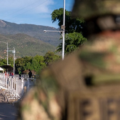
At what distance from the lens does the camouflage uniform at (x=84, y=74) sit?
5.32ft

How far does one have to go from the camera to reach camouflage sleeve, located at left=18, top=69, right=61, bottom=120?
5.45ft

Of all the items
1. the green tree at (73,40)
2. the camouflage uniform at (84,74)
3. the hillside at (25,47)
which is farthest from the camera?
the hillside at (25,47)

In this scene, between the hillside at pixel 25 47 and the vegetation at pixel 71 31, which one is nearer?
the vegetation at pixel 71 31

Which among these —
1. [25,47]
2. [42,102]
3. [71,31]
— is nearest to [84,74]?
[42,102]

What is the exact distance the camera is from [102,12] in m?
1.65

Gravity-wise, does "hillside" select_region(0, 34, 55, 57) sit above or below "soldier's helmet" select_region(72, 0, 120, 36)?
above

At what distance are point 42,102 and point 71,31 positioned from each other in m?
34.3

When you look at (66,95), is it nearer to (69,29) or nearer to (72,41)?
(72,41)

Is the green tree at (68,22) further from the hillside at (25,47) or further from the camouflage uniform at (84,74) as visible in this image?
the hillside at (25,47)

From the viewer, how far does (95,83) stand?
5.31ft

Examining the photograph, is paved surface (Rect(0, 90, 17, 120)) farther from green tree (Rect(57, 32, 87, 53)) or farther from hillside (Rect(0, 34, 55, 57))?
hillside (Rect(0, 34, 55, 57))

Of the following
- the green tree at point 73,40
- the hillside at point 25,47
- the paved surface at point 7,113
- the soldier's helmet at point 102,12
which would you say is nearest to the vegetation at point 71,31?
the green tree at point 73,40

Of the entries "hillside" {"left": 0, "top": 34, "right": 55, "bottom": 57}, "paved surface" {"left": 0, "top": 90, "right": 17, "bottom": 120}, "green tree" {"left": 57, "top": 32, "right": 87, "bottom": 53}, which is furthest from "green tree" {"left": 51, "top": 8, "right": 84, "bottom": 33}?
"hillside" {"left": 0, "top": 34, "right": 55, "bottom": 57}

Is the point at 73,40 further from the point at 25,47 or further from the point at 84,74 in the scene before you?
the point at 25,47
